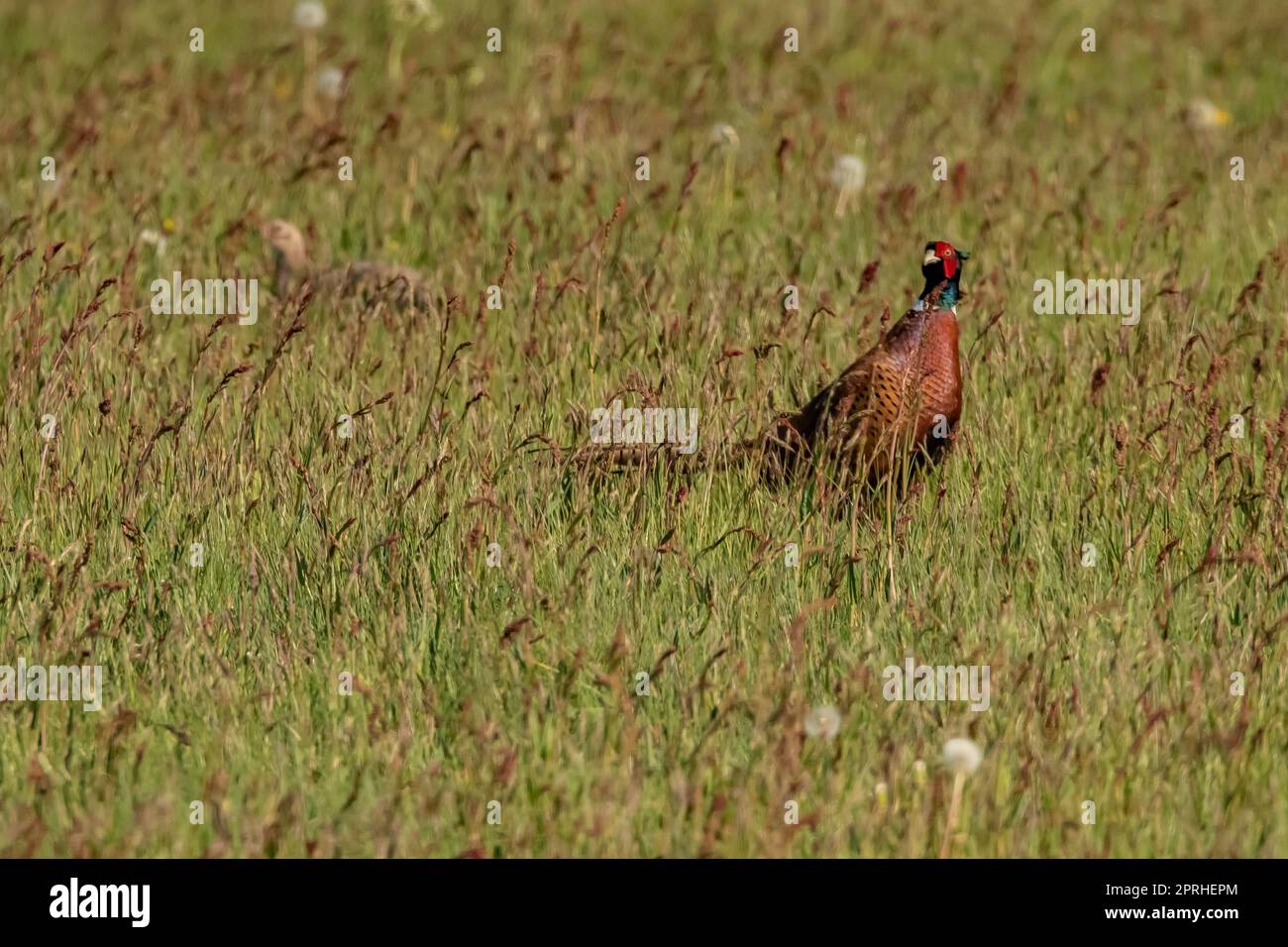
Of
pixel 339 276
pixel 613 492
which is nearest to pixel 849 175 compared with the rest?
pixel 339 276

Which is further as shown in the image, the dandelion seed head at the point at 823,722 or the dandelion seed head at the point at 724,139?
the dandelion seed head at the point at 724,139

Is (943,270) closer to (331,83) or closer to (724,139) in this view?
(724,139)

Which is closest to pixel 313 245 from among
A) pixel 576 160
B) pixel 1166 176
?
pixel 576 160

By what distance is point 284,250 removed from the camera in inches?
292

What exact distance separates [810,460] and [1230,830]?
1.82m

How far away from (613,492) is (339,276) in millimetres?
2407

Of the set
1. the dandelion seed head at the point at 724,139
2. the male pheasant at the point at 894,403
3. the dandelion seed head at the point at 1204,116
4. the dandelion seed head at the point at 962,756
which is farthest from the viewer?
the dandelion seed head at the point at 1204,116

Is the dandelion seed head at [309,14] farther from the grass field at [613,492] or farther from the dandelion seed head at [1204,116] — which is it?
the dandelion seed head at [1204,116]

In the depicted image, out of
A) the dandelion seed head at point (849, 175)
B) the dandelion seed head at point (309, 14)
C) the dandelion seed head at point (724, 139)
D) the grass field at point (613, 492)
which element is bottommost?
the grass field at point (613, 492)

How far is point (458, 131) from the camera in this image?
354 inches

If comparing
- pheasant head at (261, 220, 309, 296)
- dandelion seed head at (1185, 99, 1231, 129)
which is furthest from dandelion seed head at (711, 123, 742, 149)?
dandelion seed head at (1185, 99, 1231, 129)

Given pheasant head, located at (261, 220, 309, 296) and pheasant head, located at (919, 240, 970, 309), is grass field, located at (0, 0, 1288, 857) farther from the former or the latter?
pheasant head, located at (919, 240, 970, 309)

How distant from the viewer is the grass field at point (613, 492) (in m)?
3.82

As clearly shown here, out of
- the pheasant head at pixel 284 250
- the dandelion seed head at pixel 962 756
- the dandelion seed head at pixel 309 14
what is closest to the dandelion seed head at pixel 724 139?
the pheasant head at pixel 284 250
